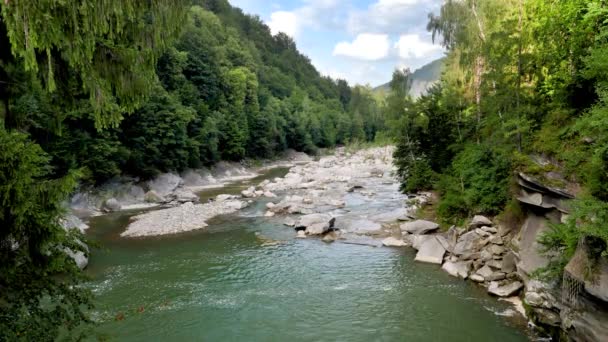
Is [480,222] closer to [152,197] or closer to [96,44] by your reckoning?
[96,44]

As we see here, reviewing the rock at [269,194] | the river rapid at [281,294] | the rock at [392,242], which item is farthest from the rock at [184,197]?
the rock at [392,242]

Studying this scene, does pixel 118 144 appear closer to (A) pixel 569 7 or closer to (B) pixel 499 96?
(B) pixel 499 96

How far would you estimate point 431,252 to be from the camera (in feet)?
58.4

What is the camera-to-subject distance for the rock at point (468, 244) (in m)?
16.7

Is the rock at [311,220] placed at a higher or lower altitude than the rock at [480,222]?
lower

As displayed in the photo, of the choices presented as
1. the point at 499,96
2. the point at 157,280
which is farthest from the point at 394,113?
the point at 157,280

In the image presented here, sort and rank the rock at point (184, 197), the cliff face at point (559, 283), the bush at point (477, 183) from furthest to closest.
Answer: the rock at point (184, 197), the bush at point (477, 183), the cliff face at point (559, 283)

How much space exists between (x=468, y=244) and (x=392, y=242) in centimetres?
401

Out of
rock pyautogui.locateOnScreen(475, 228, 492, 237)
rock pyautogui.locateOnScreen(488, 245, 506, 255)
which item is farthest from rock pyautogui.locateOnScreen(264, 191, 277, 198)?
rock pyautogui.locateOnScreen(488, 245, 506, 255)

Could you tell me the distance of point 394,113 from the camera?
28359mm

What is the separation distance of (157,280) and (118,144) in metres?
19.2

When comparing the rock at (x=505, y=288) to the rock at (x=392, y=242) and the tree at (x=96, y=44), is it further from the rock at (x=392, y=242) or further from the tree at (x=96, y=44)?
the tree at (x=96, y=44)

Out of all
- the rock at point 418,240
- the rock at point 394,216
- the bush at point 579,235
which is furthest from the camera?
the rock at point 394,216

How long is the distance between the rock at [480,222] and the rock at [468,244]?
0.58m
